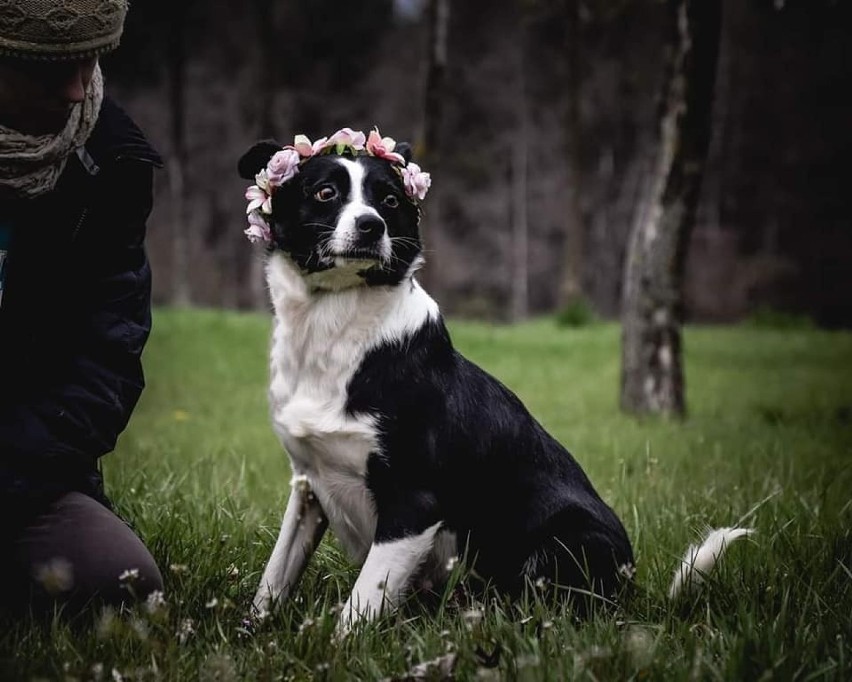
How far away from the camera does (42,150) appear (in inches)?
103

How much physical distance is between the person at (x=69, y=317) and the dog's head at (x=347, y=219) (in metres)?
0.46

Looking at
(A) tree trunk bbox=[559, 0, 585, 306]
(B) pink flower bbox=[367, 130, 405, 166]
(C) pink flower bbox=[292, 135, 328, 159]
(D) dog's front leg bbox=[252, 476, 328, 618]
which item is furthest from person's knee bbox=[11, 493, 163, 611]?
(A) tree trunk bbox=[559, 0, 585, 306]

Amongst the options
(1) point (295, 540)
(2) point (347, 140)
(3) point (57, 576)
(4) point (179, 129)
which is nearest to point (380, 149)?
(2) point (347, 140)

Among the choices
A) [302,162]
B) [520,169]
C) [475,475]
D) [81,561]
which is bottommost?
[81,561]

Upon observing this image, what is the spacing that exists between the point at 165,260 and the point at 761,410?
27980 millimetres

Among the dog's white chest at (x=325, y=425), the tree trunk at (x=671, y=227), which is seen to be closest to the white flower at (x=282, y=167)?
the dog's white chest at (x=325, y=425)

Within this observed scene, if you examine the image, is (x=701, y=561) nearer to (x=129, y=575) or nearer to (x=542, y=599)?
(x=542, y=599)

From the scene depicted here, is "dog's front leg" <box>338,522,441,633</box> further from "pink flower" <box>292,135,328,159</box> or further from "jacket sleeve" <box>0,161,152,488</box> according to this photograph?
"pink flower" <box>292,135,328,159</box>

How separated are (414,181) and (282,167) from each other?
425mm

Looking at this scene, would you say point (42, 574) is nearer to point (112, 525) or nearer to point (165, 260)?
point (112, 525)

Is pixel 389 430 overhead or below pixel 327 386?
below

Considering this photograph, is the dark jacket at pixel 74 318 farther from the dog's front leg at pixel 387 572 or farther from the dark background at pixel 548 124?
the dark background at pixel 548 124

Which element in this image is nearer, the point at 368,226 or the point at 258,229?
the point at 368,226

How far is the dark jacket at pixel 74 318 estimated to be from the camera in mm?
2838
